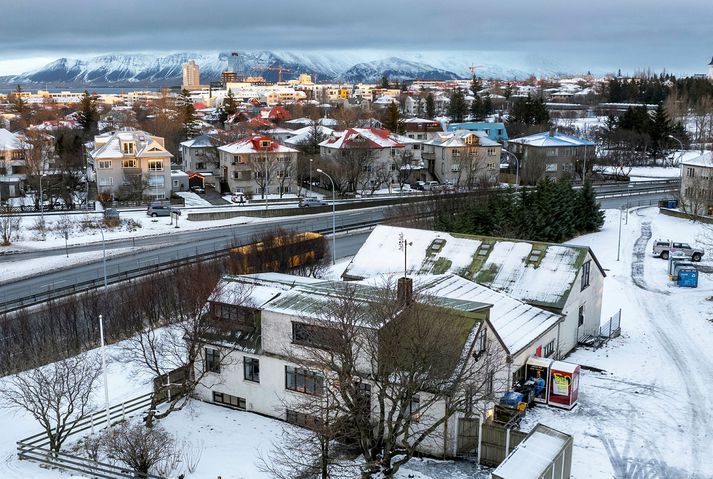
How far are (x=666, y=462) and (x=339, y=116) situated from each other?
128061mm

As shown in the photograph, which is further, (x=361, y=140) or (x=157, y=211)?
(x=361, y=140)

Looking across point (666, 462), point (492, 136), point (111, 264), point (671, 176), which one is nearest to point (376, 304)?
point (666, 462)

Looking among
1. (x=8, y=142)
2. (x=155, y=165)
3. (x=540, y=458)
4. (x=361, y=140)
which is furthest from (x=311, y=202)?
(x=540, y=458)

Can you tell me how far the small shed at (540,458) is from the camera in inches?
788

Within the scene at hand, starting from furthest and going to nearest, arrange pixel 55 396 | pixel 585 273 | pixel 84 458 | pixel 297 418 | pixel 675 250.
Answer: pixel 675 250 < pixel 585 273 < pixel 297 418 < pixel 55 396 < pixel 84 458

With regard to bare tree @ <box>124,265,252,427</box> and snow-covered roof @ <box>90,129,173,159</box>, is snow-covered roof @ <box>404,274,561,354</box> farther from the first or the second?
snow-covered roof @ <box>90,129,173,159</box>

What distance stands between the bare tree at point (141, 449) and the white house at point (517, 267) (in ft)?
55.3

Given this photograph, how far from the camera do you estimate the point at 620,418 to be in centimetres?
2722

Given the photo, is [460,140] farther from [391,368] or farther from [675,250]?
[391,368]

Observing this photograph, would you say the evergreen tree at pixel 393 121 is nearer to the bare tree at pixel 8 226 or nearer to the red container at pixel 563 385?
the bare tree at pixel 8 226

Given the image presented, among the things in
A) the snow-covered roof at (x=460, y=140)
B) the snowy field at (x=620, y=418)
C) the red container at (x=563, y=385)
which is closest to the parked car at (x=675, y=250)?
the snowy field at (x=620, y=418)

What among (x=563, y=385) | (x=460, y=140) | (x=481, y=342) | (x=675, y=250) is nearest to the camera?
(x=481, y=342)

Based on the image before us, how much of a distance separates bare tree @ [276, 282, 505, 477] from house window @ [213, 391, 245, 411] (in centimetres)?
443

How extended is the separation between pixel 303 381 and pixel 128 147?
214 ft
